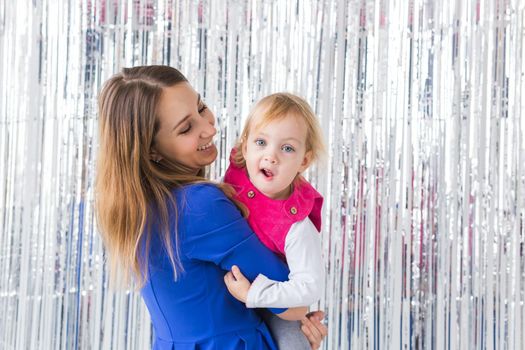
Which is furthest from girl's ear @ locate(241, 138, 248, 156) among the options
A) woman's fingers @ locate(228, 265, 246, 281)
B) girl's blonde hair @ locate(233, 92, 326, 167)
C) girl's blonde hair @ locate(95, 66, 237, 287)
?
woman's fingers @ locate(228, 265, 246, 281)

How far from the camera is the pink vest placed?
144cm

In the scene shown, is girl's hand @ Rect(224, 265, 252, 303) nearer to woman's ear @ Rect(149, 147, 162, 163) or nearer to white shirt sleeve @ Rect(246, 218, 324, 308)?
white shirt sleeve @ Rect(246, 218, 324, 308)

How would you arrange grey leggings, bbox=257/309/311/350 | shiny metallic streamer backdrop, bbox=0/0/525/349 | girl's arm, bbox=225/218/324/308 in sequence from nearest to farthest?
girl's arm, bbox=225/218/324/308 → grey leggings, bbox=257/309/311/350 → shiny metallic streamer backdrop, bbox=0/0/525/349

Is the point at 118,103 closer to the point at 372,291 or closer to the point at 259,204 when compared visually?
→ the point at 259,204

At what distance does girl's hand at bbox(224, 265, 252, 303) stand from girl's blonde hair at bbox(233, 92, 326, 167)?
0.86ft

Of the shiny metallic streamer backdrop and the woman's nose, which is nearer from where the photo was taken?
the woman's nose

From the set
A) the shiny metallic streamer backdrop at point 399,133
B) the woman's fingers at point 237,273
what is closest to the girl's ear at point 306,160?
the woman's fingers at point 237,273

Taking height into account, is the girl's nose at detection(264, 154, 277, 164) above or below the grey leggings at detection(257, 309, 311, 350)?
above

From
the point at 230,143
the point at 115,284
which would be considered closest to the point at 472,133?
the point at 230,143

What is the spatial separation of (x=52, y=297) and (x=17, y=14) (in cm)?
95

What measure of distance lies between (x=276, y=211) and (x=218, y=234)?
0.14m

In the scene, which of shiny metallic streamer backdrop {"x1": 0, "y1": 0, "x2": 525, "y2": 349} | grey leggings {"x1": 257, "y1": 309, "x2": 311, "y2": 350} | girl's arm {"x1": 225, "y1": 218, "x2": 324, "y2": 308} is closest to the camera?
girl's arm {"x1": 225, "y1": 218, "x2": 324, "y2": 308}

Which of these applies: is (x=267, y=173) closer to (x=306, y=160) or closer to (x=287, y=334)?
(x=306, y=160)

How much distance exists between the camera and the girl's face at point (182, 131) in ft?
4.86
